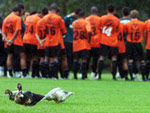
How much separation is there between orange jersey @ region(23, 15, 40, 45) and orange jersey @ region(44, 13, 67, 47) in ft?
3.72

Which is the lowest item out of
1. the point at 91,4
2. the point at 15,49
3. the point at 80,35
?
the point at 15,49

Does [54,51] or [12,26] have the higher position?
[12,26]

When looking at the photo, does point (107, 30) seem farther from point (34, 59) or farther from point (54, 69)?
point (34, 59)

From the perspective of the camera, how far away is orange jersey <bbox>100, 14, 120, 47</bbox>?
16.2 metres

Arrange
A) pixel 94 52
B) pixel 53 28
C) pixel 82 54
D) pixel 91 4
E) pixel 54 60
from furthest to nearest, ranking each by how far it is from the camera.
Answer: pixel 91 4, pixel 94 52, pixel 82 54, pixel 54 60, pixel 53 28

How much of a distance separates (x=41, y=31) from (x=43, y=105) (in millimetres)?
9559

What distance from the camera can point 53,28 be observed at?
52.9ft

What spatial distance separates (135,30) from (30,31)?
3456 mm

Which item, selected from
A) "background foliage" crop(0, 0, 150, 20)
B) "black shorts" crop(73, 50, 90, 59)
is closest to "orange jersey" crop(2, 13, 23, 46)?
"black shorts" crop(73, 50, 90, 59)

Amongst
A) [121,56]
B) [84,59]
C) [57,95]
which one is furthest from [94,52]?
[57,95]

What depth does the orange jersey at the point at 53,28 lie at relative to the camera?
1602 cm

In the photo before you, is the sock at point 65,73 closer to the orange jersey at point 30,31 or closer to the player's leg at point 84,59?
the player's leg at point 84,59

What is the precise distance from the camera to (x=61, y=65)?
17.7 metres

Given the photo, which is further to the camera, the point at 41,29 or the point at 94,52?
the point at 94,52
